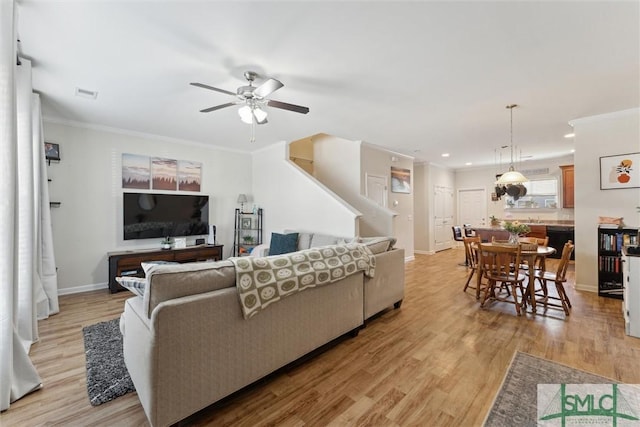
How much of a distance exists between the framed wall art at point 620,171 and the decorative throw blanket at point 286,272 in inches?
164

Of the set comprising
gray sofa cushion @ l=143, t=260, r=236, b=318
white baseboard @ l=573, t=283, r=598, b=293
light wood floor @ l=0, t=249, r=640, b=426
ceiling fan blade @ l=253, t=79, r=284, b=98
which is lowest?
light wood floor @ l=0, t=249, r=640, b=426

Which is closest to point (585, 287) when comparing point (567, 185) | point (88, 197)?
point (567, 185)

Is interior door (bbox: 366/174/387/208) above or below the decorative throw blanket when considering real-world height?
above

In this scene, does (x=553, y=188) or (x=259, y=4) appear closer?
(x=259, y=4)

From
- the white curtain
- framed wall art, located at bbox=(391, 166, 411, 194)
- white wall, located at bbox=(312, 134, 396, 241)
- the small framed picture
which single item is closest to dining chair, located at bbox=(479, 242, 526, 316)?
white wall, located at bbox=(312, 134, 396, 241)

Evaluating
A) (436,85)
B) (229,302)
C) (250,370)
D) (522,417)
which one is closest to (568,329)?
(522,417)

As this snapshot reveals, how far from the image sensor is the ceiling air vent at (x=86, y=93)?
312 centimetres

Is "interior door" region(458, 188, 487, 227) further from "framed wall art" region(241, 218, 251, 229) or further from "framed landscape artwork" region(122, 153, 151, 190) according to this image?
"framed landscape artwork" region(122, 153, 151, 190)

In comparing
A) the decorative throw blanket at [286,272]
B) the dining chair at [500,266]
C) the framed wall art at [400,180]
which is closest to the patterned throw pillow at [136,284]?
the decorative throw blanket at [286,272]

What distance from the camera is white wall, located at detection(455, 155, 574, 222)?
7430mm

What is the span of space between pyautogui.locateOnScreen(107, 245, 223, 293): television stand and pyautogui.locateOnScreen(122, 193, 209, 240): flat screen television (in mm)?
397

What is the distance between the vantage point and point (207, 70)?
2.68m

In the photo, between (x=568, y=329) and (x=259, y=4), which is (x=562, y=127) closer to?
(x=568, y=329)

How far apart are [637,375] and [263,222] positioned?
5.77 m
